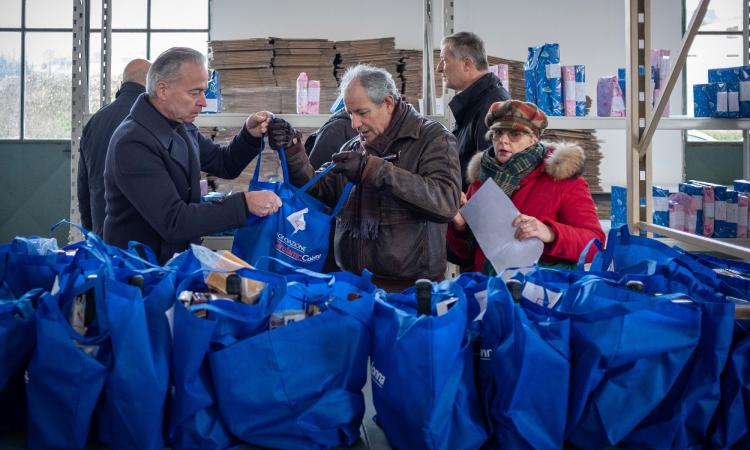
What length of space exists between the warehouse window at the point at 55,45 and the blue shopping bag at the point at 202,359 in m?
7.82

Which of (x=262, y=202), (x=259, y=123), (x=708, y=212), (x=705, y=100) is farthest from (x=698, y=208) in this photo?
(x=262, y=202)

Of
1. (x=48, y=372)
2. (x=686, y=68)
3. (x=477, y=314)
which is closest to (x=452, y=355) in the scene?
→ (x=477, y=314)

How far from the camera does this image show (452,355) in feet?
5.53

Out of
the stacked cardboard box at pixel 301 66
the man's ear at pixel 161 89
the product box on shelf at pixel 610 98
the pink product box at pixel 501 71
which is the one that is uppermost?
the stacked cardboard box at pixel 301 66

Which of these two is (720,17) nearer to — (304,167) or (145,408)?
(304,167)

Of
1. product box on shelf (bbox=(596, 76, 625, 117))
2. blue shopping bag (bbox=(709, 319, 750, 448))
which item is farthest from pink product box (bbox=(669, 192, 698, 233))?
blue shopping bag (bbox=(709, 319, 750, 448))

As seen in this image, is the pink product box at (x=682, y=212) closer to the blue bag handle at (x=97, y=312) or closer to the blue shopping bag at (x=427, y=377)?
the blue shopping bag at (x=427, y=377)

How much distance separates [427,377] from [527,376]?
233 mm

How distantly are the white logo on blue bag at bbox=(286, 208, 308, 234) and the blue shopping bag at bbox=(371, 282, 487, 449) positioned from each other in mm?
985

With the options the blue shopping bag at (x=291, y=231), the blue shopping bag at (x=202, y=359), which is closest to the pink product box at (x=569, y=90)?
the blue shopping bag at (x=291, y=231)

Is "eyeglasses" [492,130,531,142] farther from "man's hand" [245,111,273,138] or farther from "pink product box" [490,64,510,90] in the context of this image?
"pink product box" [490,64,510,90]

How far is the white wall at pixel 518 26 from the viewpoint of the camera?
334 inches

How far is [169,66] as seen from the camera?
8.95 ft

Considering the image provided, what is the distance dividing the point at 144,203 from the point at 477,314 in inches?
51.5
